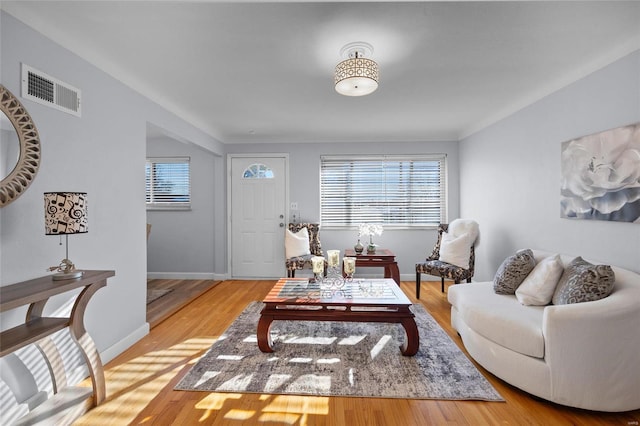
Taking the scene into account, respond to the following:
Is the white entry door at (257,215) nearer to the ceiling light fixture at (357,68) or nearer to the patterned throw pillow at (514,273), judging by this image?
the ceiling light fixture at (357,68)

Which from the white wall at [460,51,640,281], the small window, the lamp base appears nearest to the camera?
the lamp base

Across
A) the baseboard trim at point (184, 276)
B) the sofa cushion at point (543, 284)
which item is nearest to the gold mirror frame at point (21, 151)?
the sofa cushion at point (543, 284)

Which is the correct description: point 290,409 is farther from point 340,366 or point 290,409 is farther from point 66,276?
point 66,276

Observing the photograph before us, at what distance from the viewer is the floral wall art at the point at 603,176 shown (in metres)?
2.19

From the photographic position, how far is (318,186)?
5293 millimetres

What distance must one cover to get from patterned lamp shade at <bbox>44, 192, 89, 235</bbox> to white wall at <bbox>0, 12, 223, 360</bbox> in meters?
0.23

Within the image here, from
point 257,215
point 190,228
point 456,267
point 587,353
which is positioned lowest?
point 587,353

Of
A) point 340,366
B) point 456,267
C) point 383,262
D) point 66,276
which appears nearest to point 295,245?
A: point 383,262

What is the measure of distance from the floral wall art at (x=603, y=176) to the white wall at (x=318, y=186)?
2448 millimetres

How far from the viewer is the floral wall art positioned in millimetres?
2193

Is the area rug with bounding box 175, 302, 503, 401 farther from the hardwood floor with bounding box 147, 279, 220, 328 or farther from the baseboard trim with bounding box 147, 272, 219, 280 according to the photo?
the baseboard trim with bounding box 147, 272, 219, 280

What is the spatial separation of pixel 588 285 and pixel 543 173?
147 cm

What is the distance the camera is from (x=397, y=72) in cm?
272

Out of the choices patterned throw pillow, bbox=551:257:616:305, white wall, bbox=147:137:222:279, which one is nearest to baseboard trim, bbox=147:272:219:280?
white wall, bbox=147:137:222:279
